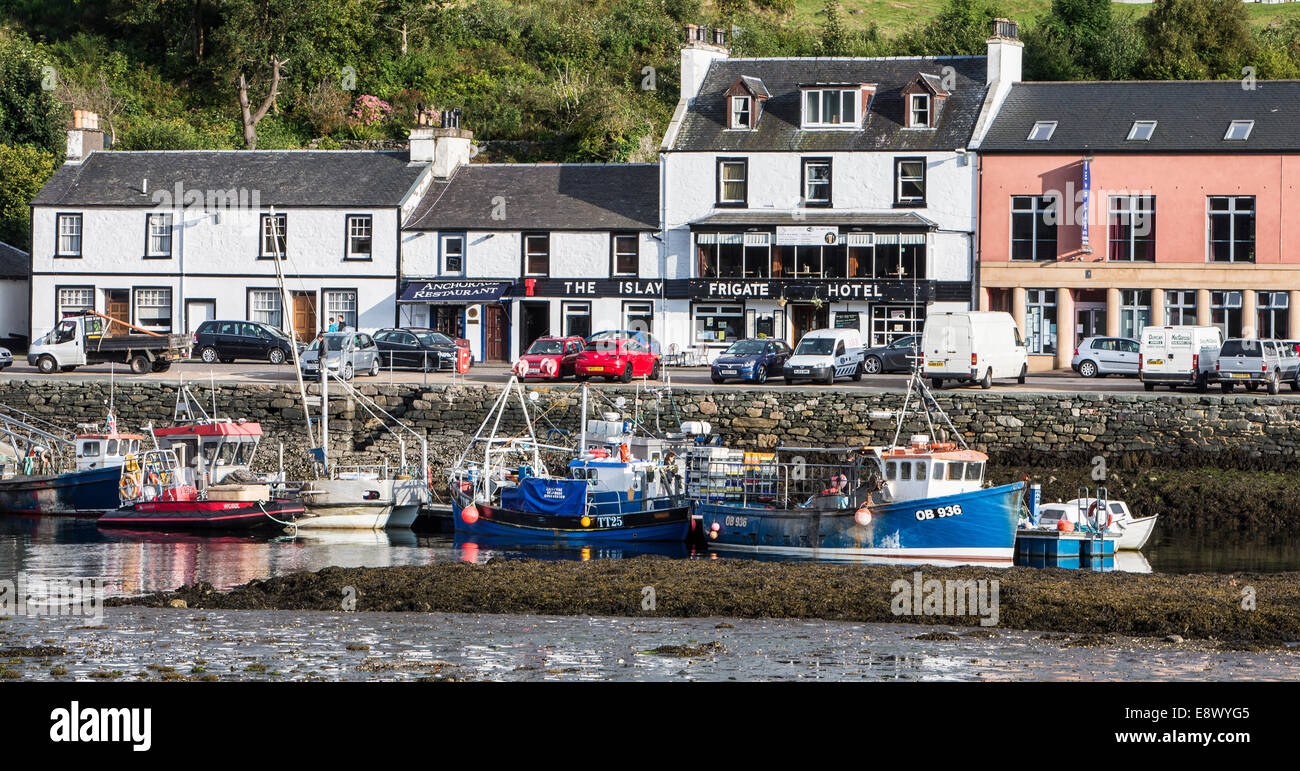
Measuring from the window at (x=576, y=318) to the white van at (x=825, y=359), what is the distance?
36.4 feet

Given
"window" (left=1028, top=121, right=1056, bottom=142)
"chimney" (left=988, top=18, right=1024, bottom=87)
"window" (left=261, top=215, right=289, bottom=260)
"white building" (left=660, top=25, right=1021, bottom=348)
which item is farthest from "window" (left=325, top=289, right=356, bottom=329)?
"window" (left=1028, top=121, right=1056, bottom=142)

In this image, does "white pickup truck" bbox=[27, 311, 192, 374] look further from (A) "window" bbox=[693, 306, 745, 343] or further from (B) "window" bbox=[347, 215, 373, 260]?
(A) "window" bbox=[693, 306, 745, 343]

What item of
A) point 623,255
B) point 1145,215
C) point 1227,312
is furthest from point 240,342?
point 1227,312

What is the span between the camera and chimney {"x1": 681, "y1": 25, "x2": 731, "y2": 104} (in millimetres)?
59312

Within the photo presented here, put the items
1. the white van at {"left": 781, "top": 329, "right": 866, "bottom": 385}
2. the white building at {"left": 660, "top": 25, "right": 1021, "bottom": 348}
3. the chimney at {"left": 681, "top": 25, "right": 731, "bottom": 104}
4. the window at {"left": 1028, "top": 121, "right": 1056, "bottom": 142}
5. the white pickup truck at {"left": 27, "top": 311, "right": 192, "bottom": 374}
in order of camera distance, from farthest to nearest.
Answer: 1. the chimney at {"left": 681, "top": 25, "right": 731, "bottom": 104}
2. the white building at {"left": 660, "top": 25, "right": 1021, "bottom": 348}
3. the window at {"left": 1028, "top": 121, "right": 1056, "bottom": 142}
4. the white pickup truck at {"left": 27, "top": 311, "right": 192, "bottom": 374}
5. the white van at {"left": 781, "top": 329, "right": 866, "bottom": 385}

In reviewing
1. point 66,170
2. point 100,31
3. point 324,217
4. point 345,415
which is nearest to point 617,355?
point 345,415

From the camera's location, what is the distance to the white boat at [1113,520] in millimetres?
33062

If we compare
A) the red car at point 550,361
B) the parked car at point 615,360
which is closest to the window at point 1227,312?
the parked car at point 615,360

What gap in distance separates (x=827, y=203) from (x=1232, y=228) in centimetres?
1302

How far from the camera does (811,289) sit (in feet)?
186

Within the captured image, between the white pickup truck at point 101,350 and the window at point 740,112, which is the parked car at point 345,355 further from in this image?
the window at point 740,112

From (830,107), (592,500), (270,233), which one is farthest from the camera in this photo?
(270,233)

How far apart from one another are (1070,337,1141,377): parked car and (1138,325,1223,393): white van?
16.1 feet

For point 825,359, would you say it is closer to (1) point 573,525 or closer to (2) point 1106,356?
(2) point 1106,356
